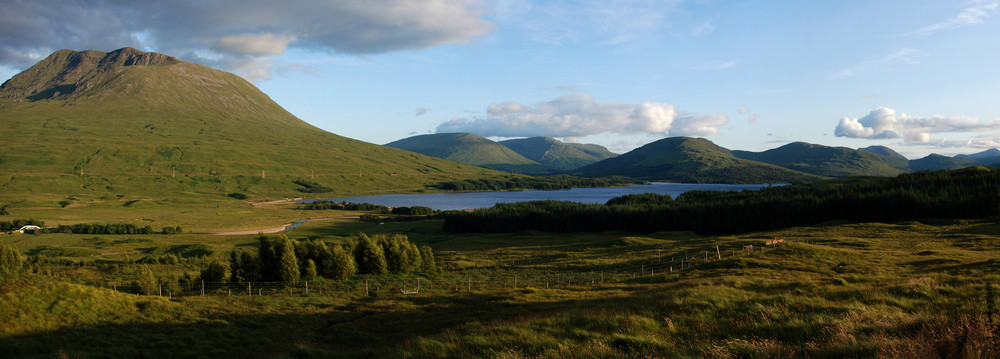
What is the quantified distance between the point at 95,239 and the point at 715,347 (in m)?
137

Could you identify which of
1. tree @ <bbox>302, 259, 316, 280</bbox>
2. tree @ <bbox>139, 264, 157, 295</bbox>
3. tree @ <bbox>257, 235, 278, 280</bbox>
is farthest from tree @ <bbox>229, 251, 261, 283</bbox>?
tree @ <bbox>139, 264, 157, 295</bbox>

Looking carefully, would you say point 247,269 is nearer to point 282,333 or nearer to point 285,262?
point 285,262

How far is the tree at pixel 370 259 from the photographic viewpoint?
183 feet

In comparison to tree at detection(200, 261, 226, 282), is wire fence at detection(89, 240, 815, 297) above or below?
below

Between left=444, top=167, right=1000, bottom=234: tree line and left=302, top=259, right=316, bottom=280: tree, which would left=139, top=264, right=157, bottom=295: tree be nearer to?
left=302, top=259, right=316, bottom=280: tree

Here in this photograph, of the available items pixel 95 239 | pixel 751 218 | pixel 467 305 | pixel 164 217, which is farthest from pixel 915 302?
pixel 164 217

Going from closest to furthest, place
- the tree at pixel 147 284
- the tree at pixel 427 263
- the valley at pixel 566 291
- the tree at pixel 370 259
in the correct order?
1. the valley at pixel 566 291
2. the tree at pixel 147 284
3. the tree at pixel 370 259
4. the tree at pixel 427 263

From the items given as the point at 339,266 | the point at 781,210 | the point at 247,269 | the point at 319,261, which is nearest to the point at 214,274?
the point at 247,269

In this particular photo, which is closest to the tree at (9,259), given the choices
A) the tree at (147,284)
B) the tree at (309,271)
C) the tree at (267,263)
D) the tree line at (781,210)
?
the tree at (147,284)

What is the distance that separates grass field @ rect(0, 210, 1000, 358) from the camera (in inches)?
433

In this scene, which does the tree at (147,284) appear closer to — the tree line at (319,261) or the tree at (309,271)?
the tree line at (319,261)

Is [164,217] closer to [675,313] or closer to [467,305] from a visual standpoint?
[467,305]

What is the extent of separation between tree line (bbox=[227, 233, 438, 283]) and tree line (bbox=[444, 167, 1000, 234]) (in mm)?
79053

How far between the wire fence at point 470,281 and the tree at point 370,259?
1363 mm
